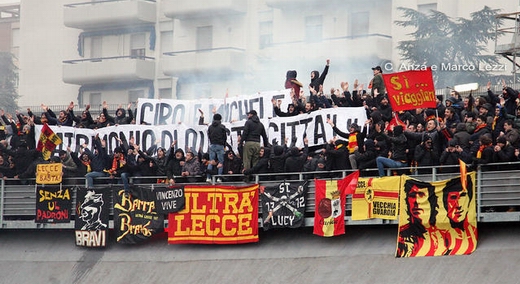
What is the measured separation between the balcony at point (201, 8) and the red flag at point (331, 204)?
2526 cm

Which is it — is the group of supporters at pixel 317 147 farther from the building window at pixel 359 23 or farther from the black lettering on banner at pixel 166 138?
the building window at pixel 359 23

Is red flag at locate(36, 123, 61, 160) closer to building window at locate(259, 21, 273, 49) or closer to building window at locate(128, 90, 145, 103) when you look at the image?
building window at locate(259, 21, 273, 49)

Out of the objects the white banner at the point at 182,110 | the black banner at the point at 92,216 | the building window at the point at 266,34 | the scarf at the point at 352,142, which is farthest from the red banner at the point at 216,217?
the building window at the point at 266,34

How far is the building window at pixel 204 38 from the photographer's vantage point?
54750 millimetres

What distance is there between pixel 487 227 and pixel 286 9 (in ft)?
88.4

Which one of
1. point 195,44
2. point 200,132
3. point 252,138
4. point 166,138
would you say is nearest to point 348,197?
point 252,138

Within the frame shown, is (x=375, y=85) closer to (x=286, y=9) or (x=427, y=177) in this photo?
(x=427, y=177)

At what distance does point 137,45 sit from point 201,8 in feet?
19.0

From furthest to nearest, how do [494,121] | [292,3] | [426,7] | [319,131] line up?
[292,3] < [426,7] < [319,131] < [494,121]

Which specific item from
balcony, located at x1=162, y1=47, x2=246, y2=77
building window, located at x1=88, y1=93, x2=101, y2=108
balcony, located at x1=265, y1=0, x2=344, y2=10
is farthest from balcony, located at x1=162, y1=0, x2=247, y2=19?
building window, located at x1=88, y1=93, x2=101, y2=108

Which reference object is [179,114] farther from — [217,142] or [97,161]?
[217,142]

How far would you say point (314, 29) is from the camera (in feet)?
168

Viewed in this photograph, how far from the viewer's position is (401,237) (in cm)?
2591

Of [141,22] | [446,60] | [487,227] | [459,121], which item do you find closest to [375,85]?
[459,121]
